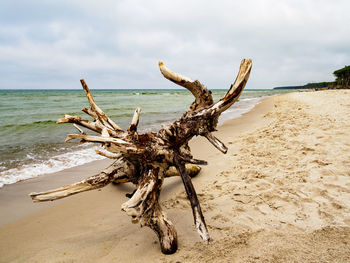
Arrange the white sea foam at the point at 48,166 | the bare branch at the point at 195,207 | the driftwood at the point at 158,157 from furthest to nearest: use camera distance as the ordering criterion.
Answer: the white sea foam at the point at 48,166 < the driftwood at the point at 158,157 < the bare branch at the point at 195,207

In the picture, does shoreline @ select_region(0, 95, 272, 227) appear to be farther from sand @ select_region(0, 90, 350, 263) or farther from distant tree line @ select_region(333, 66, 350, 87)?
distant tree line @ select_region(333, 66, 350, 87)

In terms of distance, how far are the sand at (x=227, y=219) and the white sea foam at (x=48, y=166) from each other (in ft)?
1.51

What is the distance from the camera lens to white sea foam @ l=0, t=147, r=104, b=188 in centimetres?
474

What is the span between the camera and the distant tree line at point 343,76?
42281 millimetres

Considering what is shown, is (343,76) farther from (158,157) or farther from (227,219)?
(158,157)

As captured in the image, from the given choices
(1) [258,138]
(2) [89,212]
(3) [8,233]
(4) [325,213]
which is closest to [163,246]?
(2) [89,212]

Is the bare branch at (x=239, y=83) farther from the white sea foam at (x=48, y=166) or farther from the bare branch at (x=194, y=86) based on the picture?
the white sea foam at (x=48, y=166)

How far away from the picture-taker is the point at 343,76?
1752 inches

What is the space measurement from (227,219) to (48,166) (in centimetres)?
470

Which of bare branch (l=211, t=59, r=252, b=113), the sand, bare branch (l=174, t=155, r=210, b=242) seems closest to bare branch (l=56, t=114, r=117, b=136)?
bare branch (l=174, t=155, r=210, b=242)

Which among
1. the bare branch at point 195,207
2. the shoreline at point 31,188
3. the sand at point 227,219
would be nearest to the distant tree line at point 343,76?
the sand at point 227,219

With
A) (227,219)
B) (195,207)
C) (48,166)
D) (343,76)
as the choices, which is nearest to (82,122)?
(195,207)

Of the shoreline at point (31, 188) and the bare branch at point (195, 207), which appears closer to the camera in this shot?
the bare branch at point (195, 207)

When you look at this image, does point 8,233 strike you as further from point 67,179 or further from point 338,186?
point 338,186
